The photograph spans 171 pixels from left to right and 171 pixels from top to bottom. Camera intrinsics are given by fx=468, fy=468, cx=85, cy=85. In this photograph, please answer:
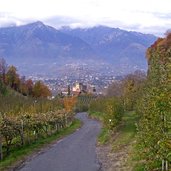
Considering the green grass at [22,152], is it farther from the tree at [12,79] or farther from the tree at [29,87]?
the tree at [29,87]

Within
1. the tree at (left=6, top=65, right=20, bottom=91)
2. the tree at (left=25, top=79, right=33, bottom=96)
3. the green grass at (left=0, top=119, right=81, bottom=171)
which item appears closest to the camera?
the green grass at (left=0, top=119, right=81, bottom=171)

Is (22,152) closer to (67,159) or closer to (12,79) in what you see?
(67,159)

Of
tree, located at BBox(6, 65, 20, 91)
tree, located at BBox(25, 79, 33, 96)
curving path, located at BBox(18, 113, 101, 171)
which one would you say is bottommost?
curving path, located at BBox(18, 113, 101, 171)

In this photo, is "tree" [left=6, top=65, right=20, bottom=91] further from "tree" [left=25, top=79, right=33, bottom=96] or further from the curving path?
the curving path

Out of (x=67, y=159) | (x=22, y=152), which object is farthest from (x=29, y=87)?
(x=67, y=159)

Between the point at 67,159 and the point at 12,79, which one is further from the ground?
the point at 12,79

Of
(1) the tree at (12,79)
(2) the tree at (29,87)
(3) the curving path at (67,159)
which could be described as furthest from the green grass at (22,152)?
(2) the tree at (29,87)

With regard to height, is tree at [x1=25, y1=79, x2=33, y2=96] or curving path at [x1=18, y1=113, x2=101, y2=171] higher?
tree at [x1=25, y1=79, x2=33, y2=96]

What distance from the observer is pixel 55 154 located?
48.6 metres

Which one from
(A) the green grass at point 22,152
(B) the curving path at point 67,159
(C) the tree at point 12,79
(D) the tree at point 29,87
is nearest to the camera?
(B) the curving path at point 67,159

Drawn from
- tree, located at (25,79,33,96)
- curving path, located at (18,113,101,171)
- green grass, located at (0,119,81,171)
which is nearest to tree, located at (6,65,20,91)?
tree, located at (25,79,33,96)

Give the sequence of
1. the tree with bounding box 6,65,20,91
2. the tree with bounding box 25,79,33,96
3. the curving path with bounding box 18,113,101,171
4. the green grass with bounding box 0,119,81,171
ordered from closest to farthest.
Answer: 1. the curving path with bounding box 18,113,101,171
2. the green grass with bounding box 0,119,81,171
3. the tree with bounding box 6,65,20,91
4. the tree with bounding box 25,79,33,96

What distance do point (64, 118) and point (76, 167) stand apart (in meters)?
52.4

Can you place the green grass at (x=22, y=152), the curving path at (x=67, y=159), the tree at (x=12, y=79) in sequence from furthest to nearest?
the tree at (x=12, y=79)
the green grass at (x=22, y=152)
the curving path at (x=67, y=159)
